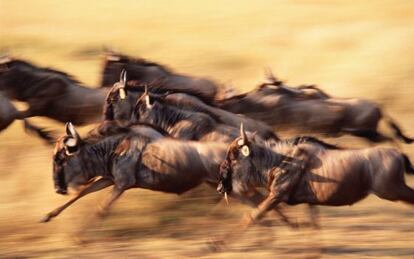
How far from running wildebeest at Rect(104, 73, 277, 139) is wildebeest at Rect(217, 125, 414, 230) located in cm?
153

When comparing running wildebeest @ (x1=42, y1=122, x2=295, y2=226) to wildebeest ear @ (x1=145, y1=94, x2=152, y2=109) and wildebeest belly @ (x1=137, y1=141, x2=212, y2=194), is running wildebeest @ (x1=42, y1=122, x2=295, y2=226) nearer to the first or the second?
wildebeest belly @ (x1=137, y1=141, x2=212, y2=194)

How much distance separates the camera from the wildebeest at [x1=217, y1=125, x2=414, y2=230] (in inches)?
353

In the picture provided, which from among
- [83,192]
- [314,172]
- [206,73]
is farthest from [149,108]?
[206,73]

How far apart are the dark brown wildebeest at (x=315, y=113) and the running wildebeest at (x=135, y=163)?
10.1 ft

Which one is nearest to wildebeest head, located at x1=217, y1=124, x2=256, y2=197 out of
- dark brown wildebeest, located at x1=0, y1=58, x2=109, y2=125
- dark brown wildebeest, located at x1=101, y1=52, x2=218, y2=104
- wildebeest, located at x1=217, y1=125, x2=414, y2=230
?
wildebeest, located at x1=217, y1=125, x2=414, y2=230

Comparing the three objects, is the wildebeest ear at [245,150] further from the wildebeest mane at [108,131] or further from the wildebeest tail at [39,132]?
the wildebeest tail at [39,132]

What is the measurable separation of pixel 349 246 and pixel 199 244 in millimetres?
1432

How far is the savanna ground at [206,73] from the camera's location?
10055 mm

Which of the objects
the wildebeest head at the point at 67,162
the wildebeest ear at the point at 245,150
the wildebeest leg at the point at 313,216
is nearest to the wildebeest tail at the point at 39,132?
the wildebeest head at the point at 67,162

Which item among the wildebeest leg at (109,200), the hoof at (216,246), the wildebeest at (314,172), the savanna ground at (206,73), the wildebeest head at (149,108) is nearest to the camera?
the wildebeest at (314,172)

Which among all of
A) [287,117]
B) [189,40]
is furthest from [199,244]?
[189,40]

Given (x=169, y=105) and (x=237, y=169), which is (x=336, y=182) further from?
(x=169, y=105)

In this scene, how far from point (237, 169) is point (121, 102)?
2234 mm

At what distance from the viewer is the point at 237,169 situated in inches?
364
